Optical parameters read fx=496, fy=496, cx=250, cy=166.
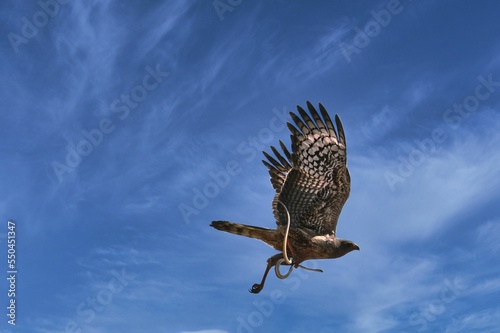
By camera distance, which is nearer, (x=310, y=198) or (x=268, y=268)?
(x=268, y=268)

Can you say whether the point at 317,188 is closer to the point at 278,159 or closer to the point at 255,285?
the point at 278,159

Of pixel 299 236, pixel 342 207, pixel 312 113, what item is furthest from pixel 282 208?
pixel 312 113

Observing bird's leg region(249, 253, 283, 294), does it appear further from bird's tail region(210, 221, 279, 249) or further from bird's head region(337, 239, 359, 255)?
bird's head region(337, 239, 359, 255)

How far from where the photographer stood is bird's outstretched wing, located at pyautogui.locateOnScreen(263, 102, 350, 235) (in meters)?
8.67

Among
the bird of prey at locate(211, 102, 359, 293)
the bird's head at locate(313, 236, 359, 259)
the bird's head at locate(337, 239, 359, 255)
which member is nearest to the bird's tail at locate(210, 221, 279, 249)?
the bird of prey at locate(211, 102, 359, 293)

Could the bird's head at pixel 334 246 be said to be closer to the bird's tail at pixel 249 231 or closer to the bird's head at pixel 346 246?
the bird's head at pixel 346 246

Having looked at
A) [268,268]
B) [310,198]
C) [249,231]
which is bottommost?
[268,268]

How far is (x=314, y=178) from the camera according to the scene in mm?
8914

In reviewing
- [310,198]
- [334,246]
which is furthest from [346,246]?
[310,198]

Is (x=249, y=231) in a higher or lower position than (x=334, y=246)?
higher

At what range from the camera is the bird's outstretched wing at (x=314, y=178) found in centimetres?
867

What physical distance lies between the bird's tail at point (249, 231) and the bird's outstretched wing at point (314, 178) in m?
0.26

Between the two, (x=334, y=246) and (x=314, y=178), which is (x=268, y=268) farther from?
(x=314, y=178)

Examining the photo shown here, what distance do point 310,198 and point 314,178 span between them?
0.37 metres
